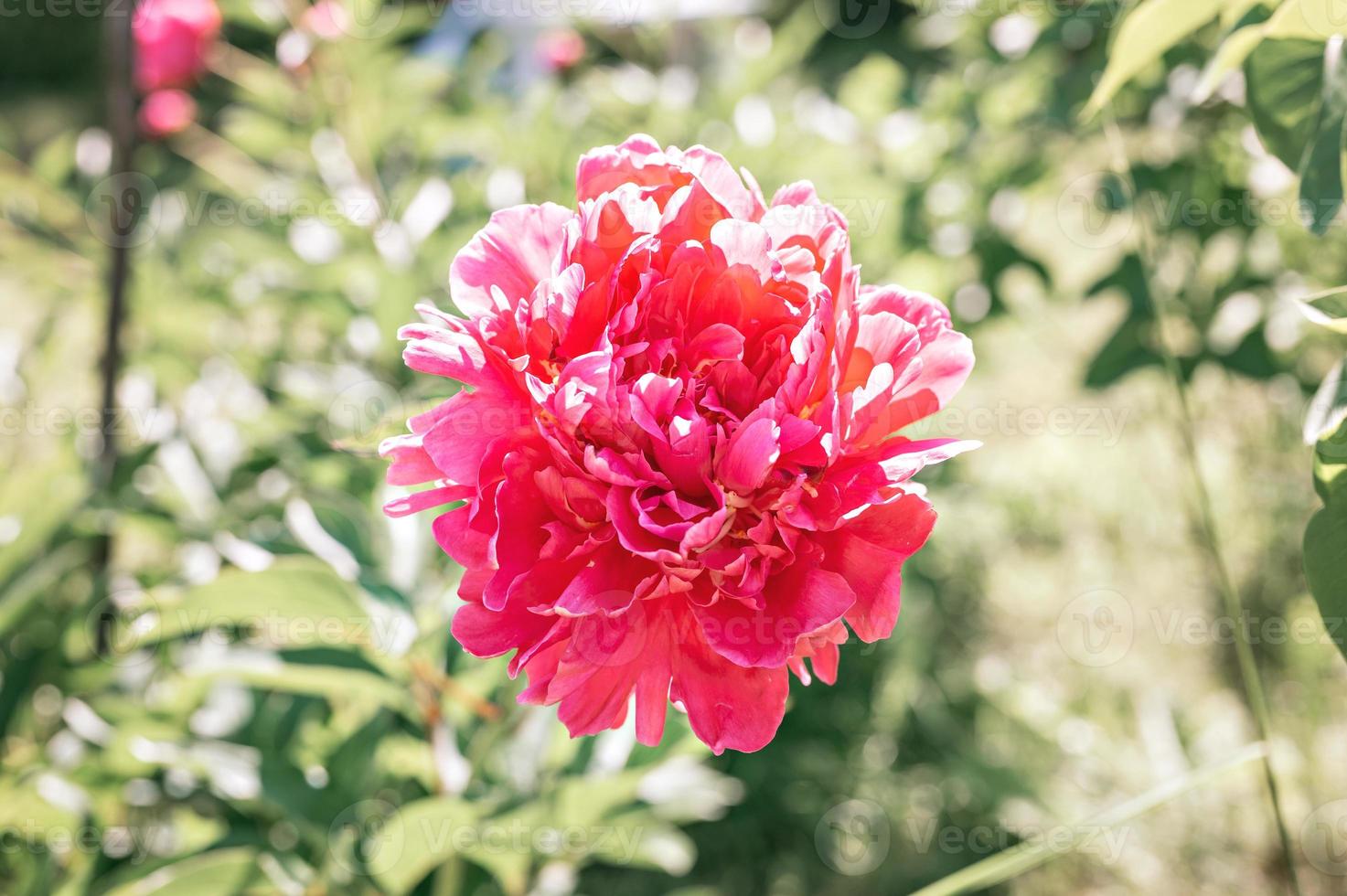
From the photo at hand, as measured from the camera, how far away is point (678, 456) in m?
0.36

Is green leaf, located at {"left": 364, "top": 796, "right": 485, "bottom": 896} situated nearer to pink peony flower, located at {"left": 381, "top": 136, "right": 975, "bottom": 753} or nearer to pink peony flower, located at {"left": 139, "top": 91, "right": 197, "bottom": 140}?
pink peony flower, located at {"left": 381, "top": 136, "right": 975, "bottom": 753}

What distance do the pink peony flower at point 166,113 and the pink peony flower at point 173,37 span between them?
4cm

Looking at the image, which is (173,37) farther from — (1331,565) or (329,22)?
(1331,565)

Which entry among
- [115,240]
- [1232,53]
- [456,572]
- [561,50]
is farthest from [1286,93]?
[561,50]

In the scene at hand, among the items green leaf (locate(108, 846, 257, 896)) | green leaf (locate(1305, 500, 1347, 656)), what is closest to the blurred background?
green leaf (locate(108, 846, 257, 896))

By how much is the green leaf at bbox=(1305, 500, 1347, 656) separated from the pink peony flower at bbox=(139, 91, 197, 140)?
4.21 feet

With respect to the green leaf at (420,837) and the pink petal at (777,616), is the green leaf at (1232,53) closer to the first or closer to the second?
the pink petal at (777,616)

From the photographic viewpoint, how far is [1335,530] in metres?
0.39

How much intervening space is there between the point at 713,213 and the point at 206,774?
1.64 feet

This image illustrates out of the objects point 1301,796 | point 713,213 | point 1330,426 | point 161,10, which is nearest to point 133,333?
point 161,10

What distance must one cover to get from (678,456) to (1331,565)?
249mm

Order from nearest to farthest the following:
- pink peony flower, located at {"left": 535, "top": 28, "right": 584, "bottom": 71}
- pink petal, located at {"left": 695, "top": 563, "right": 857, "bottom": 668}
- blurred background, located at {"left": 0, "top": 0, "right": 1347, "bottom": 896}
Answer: pink petal, located at {"left": 695, "top": 563, "right": 857, "bottom": 668}
blurred background, located at {"left": 0, "top": 0, "right": 1347, "bottom": 896}
pink peony flower, located at {"left": 535, "top": 28, "right": 584, "bottom": 71}

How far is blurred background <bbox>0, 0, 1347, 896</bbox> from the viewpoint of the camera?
0.61m

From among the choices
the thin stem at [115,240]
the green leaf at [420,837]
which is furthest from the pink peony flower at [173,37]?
the green leaf at [420,837]
